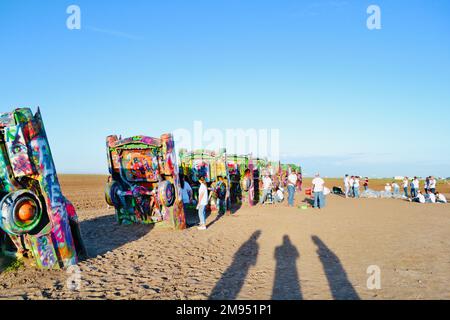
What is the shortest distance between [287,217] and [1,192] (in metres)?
9.98

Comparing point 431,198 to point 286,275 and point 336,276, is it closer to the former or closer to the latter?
point 336,276

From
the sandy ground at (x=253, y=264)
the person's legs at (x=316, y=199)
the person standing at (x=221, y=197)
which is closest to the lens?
the sandy ground at (x=253, y=264)

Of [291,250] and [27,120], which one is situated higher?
[27,120]

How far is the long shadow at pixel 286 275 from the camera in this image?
185 inches

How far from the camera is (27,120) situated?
5.45 meters

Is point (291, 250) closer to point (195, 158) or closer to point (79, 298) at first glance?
point (79, 298)

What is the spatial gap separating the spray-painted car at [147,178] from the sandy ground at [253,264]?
652 mm

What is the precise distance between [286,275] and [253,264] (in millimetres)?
919

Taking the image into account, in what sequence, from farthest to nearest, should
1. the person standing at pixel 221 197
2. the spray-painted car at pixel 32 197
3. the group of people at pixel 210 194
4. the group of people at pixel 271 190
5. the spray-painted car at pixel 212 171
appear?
the group of people at pixel 271 190 → the spray-painted car at pixel 212 171 → the person standing at pixel 221 197 → the group of people at pixel 210 194 → the spray-painted car at pixel 32 197

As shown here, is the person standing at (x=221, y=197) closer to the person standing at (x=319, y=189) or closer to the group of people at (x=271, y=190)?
the group of people at (x=271, y=190)

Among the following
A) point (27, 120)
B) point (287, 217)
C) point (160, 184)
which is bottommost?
point (287, 217)

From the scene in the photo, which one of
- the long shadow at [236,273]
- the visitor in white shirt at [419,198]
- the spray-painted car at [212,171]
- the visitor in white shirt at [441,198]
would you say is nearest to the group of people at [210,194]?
the spray-painted car at [212,171]
